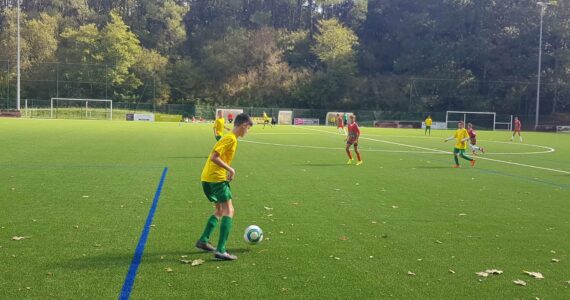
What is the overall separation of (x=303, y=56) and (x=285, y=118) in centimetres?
2486

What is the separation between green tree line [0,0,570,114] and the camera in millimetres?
78188

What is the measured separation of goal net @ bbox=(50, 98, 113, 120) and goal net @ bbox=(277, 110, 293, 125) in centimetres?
2209

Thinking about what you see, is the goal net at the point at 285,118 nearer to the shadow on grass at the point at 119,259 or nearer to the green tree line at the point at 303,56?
the green tree line at the point at 303,56

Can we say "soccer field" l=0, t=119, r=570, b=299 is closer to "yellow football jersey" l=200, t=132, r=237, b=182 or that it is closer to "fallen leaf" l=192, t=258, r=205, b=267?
"fallen leaf" l=192, t=258, r=205, b=267

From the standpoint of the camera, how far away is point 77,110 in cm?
6938

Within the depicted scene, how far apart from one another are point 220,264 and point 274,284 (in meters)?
0.99

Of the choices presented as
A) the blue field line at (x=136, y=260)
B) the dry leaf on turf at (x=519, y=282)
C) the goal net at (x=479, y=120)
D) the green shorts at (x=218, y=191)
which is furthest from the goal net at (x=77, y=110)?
the dry leaf on turf at (x=519, y=282)

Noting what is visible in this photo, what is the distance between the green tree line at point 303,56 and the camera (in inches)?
3078

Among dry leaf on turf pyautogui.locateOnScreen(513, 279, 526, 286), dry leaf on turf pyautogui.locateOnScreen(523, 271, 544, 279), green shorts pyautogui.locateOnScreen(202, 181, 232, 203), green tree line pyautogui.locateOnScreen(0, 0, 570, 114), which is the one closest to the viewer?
dry leaf on turf pyautogui.locateOnScreen(513, 279, 526, 286)

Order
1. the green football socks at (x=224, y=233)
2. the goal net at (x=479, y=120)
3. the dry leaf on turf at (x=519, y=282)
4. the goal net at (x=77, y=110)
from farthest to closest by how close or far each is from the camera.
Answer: the goal net at (x=479, y=120)
the goal net at (x=77, y=110)
the green football socks at (x=224, y=233)
the dry leaf on turf at (x=519, y=282)

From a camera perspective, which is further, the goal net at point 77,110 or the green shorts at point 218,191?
the goal net at point 77,110

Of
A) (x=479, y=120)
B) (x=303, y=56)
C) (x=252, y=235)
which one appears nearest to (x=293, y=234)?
(x=252, y=235)

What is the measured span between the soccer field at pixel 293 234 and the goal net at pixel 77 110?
5613 centimetres

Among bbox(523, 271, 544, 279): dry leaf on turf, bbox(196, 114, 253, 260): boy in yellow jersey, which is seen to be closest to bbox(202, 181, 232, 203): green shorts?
bbox(196, 114, 253, 260): boy in yellow jersey
